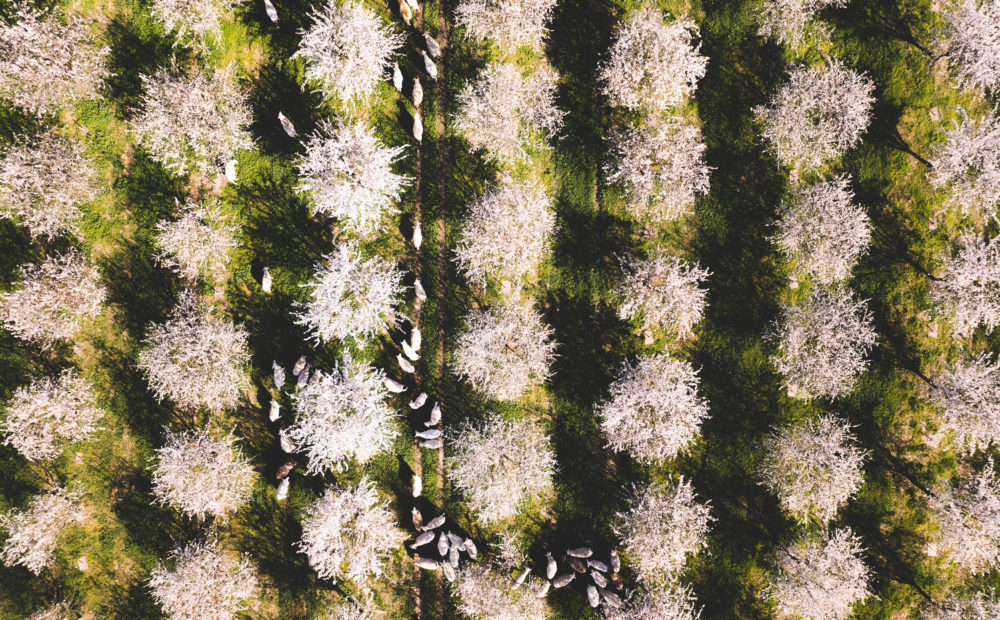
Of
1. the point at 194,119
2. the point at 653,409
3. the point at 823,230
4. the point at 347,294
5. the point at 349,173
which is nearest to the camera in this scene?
the point at 349,173

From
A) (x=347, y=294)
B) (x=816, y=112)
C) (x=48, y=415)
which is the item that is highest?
(x=816, y=112)

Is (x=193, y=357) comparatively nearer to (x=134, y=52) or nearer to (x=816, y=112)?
(x=134, y=52)

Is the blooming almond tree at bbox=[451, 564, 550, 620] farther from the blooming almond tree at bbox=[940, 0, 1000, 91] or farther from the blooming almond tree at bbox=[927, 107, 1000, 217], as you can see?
the blooming almond tree at bbox=[940, 0, 1000, 91]

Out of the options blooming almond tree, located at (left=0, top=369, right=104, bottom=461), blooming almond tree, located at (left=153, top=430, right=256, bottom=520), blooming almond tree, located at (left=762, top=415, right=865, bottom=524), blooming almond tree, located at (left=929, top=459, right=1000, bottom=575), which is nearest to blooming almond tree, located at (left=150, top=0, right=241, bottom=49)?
blooming almond tree, located at (left=0, top=369, right=104, bottom=461)

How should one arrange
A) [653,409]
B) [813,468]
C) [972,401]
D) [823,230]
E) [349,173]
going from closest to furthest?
[349,173] < [653,409] < [823,230] < [813,468] < [972,401]

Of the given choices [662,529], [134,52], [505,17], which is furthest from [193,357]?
[662,529]
